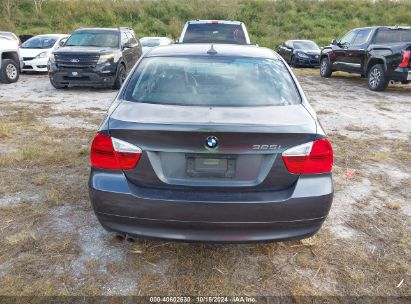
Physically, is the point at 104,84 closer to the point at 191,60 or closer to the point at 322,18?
the point at 191,60

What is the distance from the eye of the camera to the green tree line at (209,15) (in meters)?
29.3

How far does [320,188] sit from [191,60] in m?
1.60

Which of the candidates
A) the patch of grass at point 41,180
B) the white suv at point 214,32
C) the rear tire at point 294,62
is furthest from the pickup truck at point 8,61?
the rear tire at point 294,62

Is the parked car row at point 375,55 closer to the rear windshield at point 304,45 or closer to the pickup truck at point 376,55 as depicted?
the pickup truck at point 376,55

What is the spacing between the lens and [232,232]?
2.52m

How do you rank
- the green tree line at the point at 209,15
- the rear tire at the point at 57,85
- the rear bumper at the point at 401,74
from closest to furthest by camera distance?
the rear bumper at the point at 401,74 → the rear tire at the point at 57,85 → the green tree line at the point at 209,15

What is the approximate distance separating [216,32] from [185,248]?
300 inches

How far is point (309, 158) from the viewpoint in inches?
99.1

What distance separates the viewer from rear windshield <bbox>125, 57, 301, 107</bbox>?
2.90 metres

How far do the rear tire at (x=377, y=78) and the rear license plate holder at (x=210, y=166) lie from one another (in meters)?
9.75

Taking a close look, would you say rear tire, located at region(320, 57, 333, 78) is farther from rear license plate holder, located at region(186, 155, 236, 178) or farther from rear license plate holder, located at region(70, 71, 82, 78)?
rear license plate holder, located at region(186, 155, 236, 178)

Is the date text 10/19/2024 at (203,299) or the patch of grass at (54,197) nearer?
the date text 10/19/2024 at (203,299)

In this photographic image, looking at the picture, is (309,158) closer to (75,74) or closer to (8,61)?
(75,74)

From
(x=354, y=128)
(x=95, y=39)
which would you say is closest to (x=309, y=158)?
(x=354, y=128)
